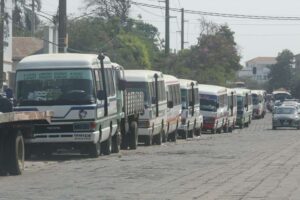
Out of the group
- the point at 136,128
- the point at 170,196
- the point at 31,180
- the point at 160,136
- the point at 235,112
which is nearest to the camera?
the point at 170,196

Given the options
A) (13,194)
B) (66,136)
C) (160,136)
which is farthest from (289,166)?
(160,136)

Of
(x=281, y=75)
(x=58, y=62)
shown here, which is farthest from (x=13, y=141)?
(x=281, y=75)

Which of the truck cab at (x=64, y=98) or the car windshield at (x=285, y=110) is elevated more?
the truck cab at (x=64, y=98)

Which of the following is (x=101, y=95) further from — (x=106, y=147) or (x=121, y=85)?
(x=121, y=85)

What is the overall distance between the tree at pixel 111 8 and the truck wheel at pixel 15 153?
80.0 metres

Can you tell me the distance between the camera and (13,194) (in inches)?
615

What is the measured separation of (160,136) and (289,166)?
14.3 metres

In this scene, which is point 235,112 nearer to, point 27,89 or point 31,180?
point 27,89

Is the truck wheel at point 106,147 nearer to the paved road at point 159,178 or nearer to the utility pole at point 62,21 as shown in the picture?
the paved road at point 159,178

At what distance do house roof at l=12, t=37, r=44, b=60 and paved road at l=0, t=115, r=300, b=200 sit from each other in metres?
47.4

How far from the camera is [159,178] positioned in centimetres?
1881

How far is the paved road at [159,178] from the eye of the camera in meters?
15.7

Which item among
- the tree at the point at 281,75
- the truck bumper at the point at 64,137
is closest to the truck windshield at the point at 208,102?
the truck bumper at the point at 64,137

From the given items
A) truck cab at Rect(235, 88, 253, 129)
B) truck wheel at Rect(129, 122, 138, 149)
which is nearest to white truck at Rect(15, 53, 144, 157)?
truck wheel at Rect(129, 122, 138, 149)
